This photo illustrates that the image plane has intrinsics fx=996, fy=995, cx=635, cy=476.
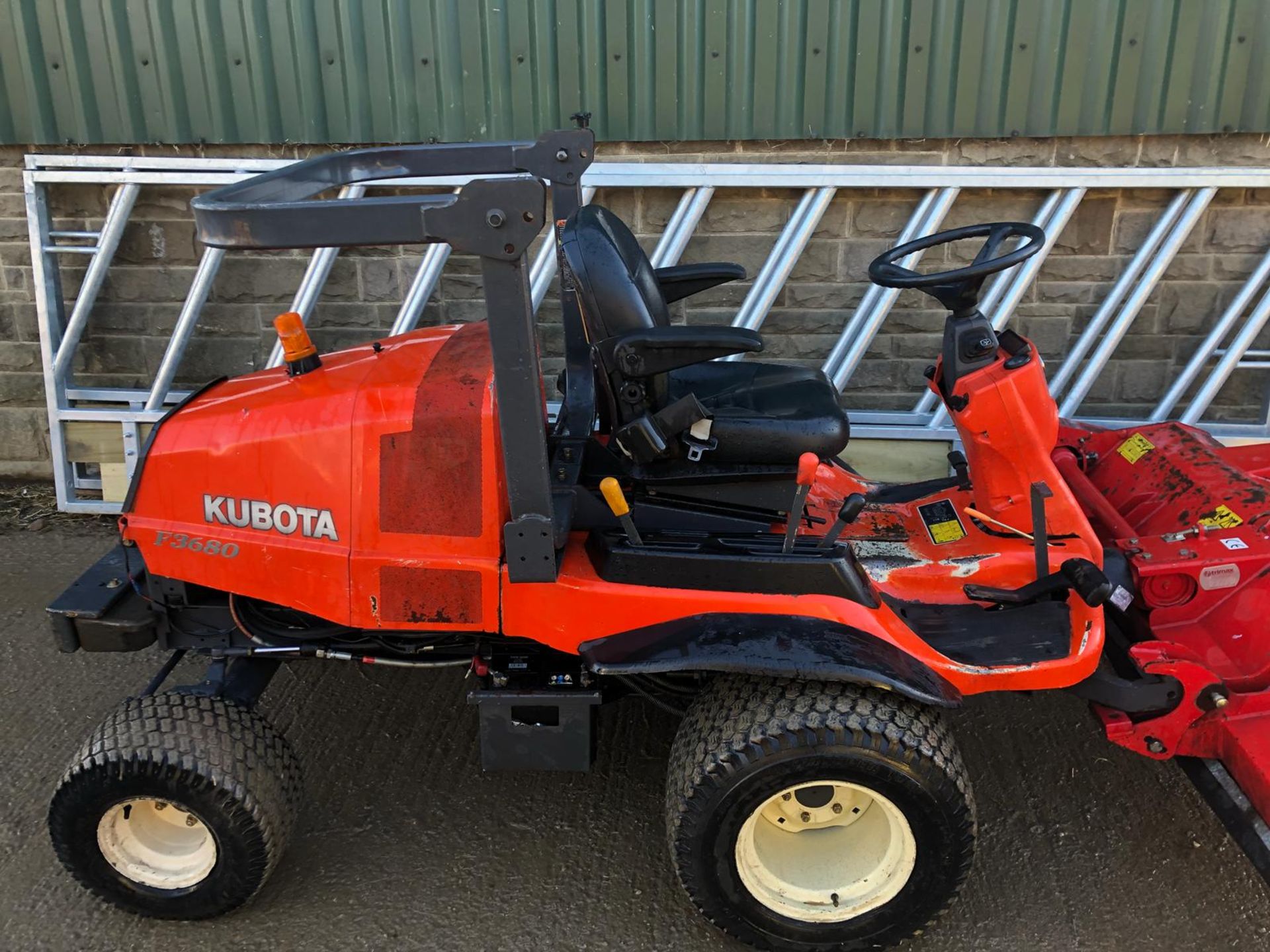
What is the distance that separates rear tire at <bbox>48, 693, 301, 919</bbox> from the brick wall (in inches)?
99.4

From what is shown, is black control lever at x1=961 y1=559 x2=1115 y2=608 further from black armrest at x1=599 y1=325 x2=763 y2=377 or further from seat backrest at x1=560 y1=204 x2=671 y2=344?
seat backrest at x1=560 y1=204 x2=671 y2=344

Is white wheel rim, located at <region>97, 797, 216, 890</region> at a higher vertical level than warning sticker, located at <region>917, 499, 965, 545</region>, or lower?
lower

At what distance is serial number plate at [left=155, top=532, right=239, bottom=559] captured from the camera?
2.37 m


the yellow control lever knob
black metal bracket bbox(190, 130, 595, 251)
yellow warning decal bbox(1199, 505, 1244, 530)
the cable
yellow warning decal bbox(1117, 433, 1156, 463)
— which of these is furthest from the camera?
yellow warning decal bbox(1117, 433, 1156, 463)

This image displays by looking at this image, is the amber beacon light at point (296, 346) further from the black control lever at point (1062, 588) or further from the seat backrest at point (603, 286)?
the black control lever at point (1062, 588)

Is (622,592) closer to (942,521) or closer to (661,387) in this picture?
(661,387)

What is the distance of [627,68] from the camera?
162 inches

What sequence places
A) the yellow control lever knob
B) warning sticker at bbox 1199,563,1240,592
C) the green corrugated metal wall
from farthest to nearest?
the green corrugated metal wall → warning sticker at bbox 1199,563,1240,592 → the yellow control lever knob

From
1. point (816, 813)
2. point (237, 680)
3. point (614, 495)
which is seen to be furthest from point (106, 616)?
point (816, 813)

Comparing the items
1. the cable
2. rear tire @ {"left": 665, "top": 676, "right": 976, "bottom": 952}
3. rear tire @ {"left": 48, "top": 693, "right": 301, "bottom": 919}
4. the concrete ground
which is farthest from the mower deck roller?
rear tire @ {"left": 48, "top": 693, "right": 301, "bottom": 919}

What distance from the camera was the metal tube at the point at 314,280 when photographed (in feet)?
13.9

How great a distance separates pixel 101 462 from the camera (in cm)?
453

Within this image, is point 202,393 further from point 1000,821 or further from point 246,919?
point 1000,821

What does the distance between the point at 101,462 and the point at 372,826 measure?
2682 mm
